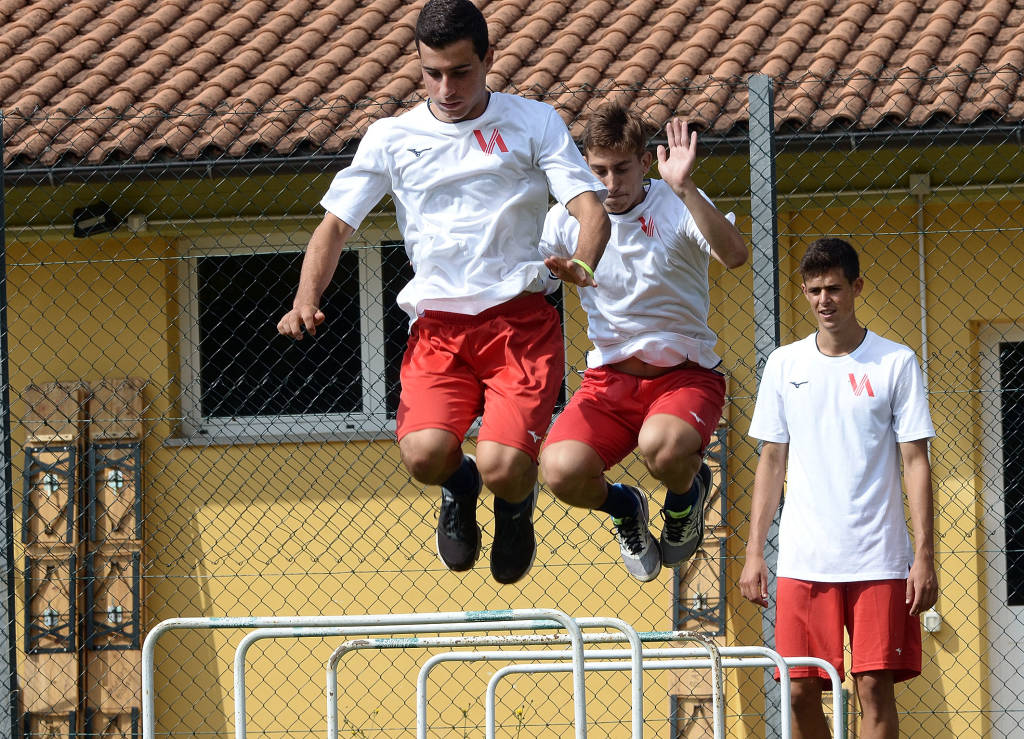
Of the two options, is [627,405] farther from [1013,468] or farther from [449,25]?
[1013,468]

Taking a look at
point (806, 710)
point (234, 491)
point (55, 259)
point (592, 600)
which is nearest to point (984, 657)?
point (592, 600)

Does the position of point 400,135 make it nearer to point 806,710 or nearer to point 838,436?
point 838,436

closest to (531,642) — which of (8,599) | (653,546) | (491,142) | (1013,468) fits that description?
(653,546)

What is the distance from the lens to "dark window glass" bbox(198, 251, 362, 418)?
26.9ft

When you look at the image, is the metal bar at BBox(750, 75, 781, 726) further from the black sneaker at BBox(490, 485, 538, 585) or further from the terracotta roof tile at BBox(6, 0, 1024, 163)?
the black sneaker at BBox(490, 485, 538, 585)

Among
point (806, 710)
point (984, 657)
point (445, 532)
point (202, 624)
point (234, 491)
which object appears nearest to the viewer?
point (202, 624)

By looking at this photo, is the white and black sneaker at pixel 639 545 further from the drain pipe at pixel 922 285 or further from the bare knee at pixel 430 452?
the drain pipe at pixel 922 285

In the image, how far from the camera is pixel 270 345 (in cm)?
818

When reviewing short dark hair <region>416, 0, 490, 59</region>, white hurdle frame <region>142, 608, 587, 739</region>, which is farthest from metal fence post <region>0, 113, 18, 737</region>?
short dark hair <region>416, 0, 490, 59</region>

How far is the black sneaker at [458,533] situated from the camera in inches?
175

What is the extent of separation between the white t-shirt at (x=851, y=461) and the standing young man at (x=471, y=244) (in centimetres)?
111

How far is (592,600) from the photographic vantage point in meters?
7.61

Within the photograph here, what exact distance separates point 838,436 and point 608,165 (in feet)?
4.03

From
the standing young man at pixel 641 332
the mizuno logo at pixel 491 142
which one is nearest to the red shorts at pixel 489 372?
the standing young man at pixel 641 332
